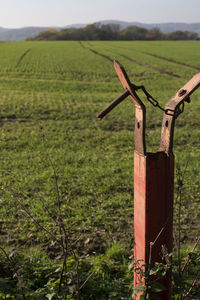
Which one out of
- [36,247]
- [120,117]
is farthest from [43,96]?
[36,247]

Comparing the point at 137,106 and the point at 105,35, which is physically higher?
the point at 105,35

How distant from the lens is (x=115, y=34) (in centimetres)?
9338

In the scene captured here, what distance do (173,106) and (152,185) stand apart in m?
0.54

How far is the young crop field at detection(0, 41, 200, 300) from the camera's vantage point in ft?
10.3

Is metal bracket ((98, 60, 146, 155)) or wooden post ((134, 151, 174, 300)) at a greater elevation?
metal bracket ((98, 60, 146, 155))

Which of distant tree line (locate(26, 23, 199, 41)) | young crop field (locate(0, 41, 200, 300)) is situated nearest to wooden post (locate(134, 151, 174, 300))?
young crop field (locate(0, 41, 200, 300))

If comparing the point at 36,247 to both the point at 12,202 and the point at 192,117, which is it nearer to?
the point at 12,202

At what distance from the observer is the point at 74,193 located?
632 cm

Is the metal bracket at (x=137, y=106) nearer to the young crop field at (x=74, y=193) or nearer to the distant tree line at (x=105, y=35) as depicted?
the young crop field at (x=74, y=193)

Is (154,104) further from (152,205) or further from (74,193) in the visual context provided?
(74,193)

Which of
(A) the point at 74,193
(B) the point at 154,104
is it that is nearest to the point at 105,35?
(A) the point at 74,193

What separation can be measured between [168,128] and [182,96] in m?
0.23

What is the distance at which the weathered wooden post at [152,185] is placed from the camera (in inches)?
82.5

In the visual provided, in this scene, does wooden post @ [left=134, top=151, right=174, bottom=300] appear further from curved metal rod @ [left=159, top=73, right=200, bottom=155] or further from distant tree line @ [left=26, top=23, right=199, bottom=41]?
distant tree line @ [left=26, top=23, right=199, bottom=41]
